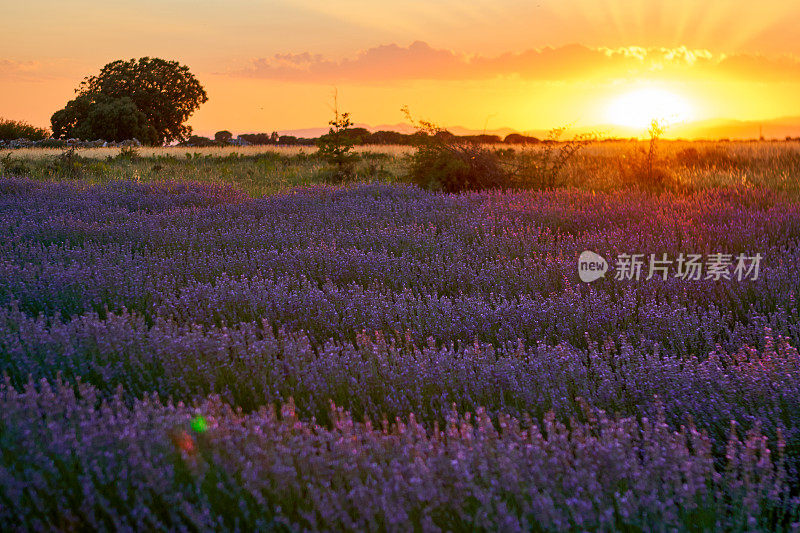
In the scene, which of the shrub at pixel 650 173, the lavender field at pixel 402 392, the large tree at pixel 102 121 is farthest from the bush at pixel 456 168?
the large tree at pixel 102 121

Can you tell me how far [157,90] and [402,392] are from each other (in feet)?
147

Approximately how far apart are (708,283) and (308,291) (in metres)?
2.62

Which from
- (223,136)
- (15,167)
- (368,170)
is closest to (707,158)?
(368,170)

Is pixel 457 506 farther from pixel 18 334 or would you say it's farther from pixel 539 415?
pixel 18 334

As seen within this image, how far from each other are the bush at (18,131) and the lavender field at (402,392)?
36192 millimetres

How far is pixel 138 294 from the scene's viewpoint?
4.30 metres

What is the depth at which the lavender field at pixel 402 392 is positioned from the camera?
1.86 metres

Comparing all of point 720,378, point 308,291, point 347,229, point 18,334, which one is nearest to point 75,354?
point 18,334

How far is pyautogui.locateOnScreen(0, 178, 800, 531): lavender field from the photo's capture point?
186cm

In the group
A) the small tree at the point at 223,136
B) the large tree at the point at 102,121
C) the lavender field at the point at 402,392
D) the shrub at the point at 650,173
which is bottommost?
the lavender field at the point at 402,392

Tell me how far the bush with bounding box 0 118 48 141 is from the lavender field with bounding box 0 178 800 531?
1425 inches

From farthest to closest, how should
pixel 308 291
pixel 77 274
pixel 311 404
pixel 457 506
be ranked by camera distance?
1. pixel 77 274
2. pixel 308 291
3. pixel 311 404
4. pixel 457 506

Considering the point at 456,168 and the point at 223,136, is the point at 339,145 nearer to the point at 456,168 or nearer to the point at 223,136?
the point at 456,168

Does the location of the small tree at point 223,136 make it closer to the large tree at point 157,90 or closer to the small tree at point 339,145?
the large tree at point 157,90
